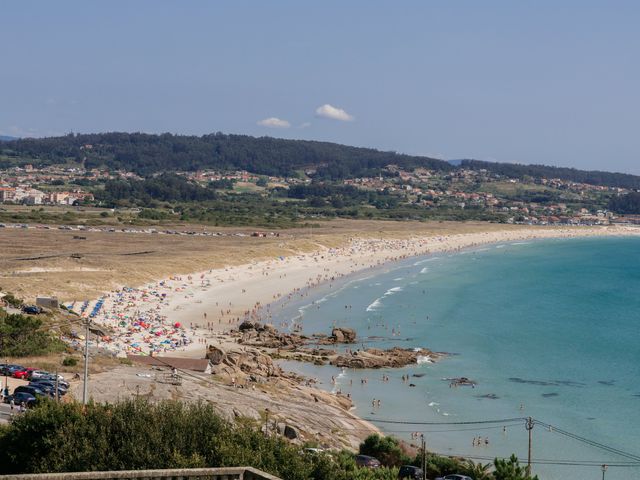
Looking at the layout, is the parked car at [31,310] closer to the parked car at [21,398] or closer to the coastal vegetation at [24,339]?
the coastal vegetation at [24,339]

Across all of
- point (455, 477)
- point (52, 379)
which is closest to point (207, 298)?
point (52, 379)

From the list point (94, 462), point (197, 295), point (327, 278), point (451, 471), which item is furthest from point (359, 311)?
point (94, 462)

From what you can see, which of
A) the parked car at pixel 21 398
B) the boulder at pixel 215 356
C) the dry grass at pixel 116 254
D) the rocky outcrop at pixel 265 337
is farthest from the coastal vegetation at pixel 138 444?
the dry grass at pixel 116 254

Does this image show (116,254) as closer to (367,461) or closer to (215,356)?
(215,356)

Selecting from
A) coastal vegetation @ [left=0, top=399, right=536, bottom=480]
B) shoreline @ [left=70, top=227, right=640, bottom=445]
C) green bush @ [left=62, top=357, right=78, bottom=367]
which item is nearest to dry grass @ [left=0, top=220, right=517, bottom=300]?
shoreline @ [left=70, top=227, right=640, bottom=445]

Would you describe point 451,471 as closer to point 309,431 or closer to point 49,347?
point 309,431

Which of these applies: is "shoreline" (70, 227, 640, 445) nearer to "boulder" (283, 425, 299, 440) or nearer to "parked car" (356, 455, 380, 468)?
"boulder" (283, 425, 299, 440)
